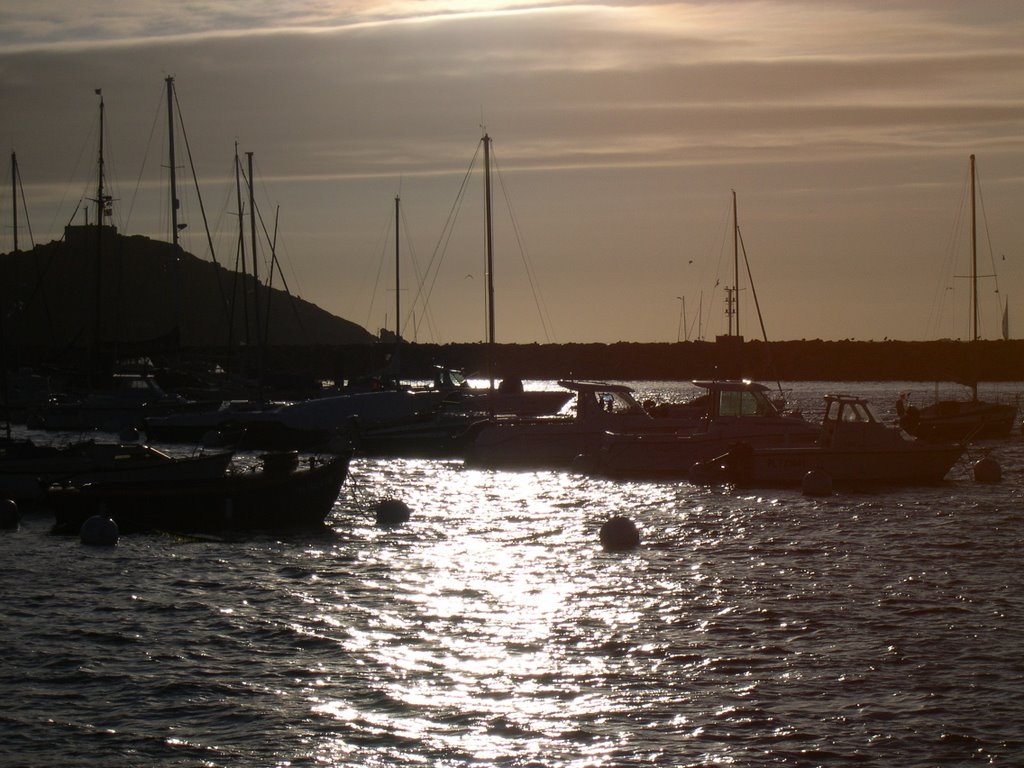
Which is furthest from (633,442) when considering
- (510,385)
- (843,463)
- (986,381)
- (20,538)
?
(986,381)

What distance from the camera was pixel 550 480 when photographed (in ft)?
124

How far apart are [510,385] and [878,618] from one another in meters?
33.4

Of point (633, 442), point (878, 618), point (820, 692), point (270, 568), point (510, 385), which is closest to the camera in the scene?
point (820, 692)

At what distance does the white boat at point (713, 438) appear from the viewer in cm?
3697

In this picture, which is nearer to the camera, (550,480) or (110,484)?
(110,484)

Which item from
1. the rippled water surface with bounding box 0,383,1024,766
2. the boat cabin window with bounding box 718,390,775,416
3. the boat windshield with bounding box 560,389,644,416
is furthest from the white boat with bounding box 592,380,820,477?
the rippled water surface with bounding box 0,383,1024,766

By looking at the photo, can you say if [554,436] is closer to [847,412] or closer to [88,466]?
[847,412]

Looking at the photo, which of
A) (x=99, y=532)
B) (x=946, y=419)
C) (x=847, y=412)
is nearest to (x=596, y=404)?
(x=847, y=412)

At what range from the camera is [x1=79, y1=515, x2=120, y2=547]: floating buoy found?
24.5 meters

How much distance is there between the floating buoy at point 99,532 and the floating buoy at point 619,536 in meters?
9.02

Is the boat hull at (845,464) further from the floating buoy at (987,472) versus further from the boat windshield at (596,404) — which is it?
the boat windshield at (596,404)

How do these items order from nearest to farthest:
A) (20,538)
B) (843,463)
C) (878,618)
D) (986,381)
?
(878,618)
(20,538)
(843,463)
(986,381)

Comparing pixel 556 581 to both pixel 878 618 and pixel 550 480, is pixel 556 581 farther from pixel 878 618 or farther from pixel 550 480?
pixel 550 480

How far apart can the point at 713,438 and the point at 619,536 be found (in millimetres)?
13595
